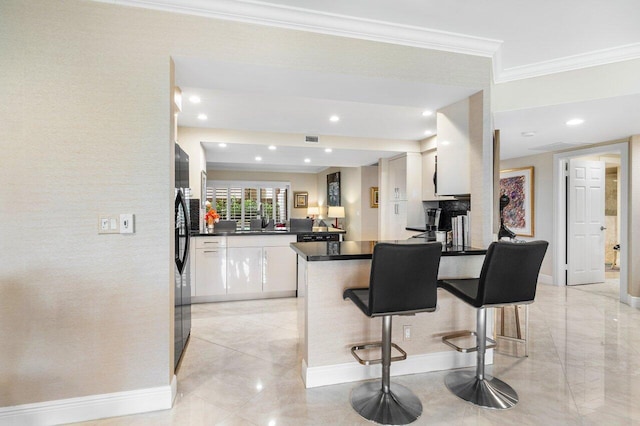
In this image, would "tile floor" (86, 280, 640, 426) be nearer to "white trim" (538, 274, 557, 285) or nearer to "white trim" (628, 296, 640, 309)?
"white trim" (628, 296, 640, 309)

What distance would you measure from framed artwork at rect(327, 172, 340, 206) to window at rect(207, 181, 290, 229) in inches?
64.9

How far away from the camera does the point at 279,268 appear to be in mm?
4449

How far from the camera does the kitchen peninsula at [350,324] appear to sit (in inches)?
91.4

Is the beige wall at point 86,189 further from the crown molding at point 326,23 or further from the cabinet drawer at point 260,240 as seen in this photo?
the cabinet drawer at point 260,240

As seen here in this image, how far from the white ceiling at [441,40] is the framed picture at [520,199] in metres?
2.03

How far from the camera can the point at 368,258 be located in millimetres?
2320

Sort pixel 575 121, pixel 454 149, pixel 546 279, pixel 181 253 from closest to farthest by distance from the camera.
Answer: pixel 181 253 → pixel 454 149 → pixel 575 121 → pixel 546 279

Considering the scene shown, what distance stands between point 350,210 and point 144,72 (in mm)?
6252

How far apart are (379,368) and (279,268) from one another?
2283 mm

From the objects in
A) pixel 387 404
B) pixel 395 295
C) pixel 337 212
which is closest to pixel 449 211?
pixel 395 295

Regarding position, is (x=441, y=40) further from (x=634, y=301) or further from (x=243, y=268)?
(x=634, y=301)

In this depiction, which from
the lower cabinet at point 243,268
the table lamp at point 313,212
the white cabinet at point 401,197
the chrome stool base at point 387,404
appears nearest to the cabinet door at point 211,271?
the lower cabinet at point 243,268

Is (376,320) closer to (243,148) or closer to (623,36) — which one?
(623,36)

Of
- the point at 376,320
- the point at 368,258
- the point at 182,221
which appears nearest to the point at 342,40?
the point at 368,258
